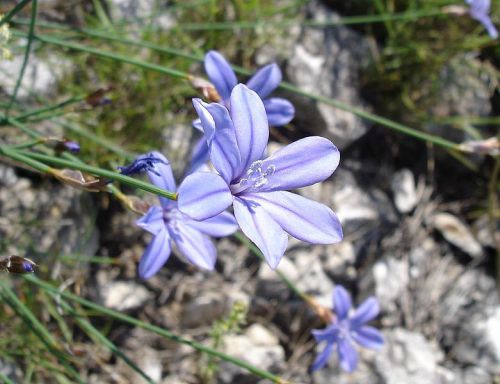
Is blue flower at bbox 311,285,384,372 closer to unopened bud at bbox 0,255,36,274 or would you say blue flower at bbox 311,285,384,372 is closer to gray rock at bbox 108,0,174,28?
unopened bud at bbox 0,255,36,274

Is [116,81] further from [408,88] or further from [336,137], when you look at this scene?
[408,88]

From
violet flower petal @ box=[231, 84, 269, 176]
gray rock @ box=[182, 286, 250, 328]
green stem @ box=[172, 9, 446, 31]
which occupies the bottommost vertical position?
gray rock @ box=[182, 286, 250, 328]

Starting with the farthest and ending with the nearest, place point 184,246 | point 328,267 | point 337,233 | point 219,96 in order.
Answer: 1. point 328,267
2. point 219,96
3. point 184,246
4. point 337,233

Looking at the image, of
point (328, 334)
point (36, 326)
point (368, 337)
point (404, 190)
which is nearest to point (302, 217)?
point (36, 326)

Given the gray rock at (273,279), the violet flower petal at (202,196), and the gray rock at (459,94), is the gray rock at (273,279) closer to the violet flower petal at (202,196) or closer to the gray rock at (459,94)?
the gray rock at (459,94)

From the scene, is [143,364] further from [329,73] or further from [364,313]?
[329,73]

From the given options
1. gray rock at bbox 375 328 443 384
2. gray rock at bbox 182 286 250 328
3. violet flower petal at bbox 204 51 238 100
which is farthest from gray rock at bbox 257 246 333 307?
violet flower petal at bbox 204 51 238 100

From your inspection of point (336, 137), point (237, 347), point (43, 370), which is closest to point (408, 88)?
point (336, 137)
